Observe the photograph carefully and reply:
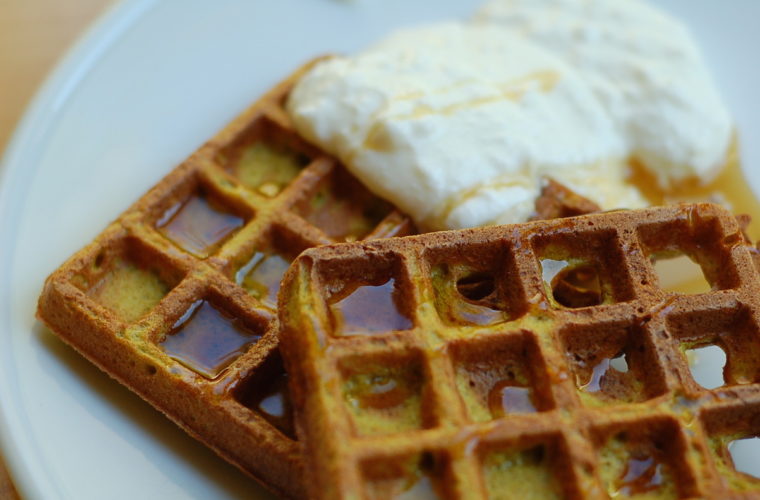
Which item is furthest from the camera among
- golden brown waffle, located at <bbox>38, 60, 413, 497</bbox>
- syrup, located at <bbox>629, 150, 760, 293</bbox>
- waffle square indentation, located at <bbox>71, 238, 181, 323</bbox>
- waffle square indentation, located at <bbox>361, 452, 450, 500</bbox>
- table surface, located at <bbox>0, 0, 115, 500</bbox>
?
table surface, located at <bbox>0, 0, 115, 500</bbox>

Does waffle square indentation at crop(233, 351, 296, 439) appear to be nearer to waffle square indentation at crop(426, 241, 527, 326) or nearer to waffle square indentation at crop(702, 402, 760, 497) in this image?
waffle square indentation at crop(426, 241, 527, 326)

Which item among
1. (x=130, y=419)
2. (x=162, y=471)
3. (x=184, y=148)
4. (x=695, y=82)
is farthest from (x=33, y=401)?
(x=695, y=82)

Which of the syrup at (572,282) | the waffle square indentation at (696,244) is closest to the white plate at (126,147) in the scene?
the waffle square indentation at (696,244)

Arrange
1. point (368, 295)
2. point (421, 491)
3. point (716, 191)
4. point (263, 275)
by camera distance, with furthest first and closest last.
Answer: point (716, 191)
point (263, 275)
point (368, 295)
point (421, 491)

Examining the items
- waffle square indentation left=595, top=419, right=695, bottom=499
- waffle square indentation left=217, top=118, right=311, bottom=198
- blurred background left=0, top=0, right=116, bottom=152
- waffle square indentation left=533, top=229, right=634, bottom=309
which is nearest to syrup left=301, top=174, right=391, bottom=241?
waffle square indentation left=217, top=118, right=311, bottom=198

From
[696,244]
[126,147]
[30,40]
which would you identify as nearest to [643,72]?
[696,244]

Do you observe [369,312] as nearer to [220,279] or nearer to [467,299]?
[467,299]
